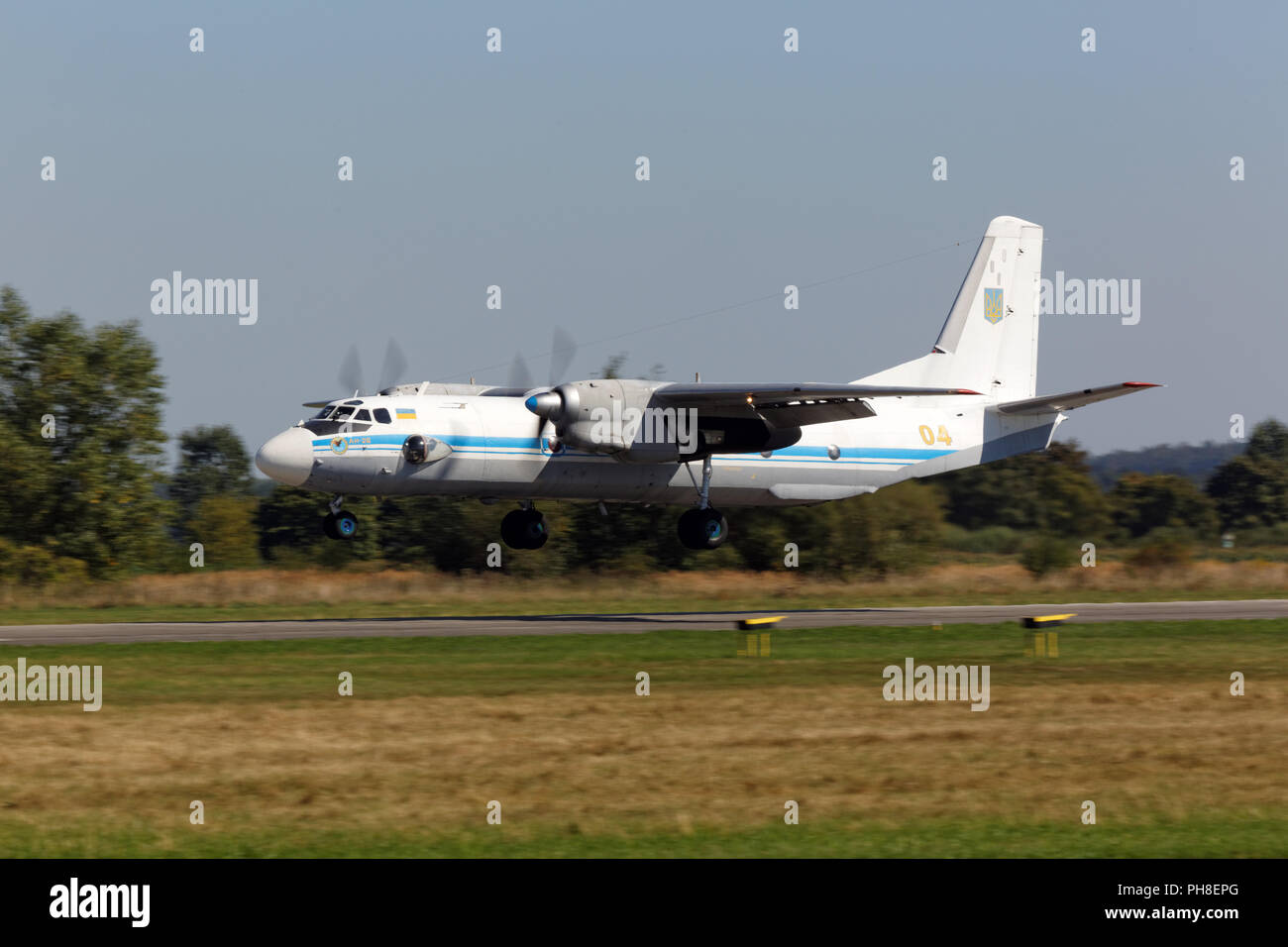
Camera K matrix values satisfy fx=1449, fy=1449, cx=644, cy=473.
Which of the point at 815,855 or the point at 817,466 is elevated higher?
the point at 817,466

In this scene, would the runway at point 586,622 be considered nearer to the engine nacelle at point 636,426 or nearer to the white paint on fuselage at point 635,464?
the white paint on fuselage at point 635,464

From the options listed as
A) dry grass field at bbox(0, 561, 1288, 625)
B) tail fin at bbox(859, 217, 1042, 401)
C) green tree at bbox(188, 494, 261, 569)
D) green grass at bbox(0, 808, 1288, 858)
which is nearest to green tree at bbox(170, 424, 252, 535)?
green tree at bbox(188, 494, 261, 569)

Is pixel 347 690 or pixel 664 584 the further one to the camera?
pixel 664 584

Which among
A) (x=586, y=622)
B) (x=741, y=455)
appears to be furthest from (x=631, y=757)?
(x=741, y=455)

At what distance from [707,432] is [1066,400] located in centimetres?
987

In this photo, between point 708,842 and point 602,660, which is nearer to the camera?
point 708,842

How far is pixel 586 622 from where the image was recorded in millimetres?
33344

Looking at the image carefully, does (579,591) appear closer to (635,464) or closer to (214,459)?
(635,464)

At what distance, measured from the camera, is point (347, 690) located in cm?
2162

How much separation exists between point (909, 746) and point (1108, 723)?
3.48 metres

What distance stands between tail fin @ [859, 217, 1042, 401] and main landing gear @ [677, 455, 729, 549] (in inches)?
273

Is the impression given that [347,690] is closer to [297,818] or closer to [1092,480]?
[297,818]

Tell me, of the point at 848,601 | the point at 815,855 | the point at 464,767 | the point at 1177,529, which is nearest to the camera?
the point at 815,855
